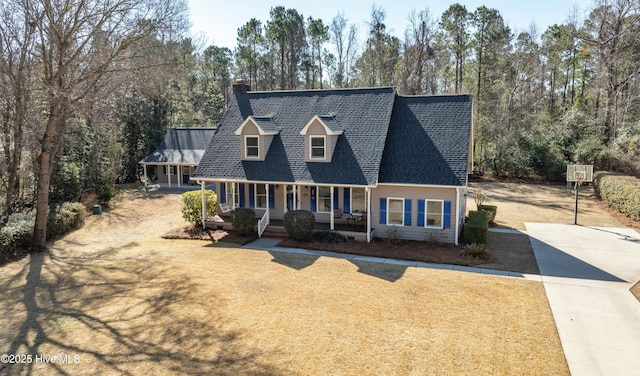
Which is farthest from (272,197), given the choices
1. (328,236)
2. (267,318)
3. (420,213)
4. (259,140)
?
(267,318)

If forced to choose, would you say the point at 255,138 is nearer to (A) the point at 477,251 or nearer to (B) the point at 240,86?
(B) the point at 240,86

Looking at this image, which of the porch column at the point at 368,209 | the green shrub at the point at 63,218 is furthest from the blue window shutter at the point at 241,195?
the green shrub at the point at 63,218

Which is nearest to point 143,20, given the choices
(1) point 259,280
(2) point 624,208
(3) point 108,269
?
(3) point 108,269

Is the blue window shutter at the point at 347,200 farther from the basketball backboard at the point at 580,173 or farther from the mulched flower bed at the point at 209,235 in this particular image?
the basketball backboard at the point at 580,173

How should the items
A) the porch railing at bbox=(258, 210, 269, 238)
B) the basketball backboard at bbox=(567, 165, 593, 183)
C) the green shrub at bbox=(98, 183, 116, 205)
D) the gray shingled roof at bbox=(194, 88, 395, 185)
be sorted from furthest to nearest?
the green shrub at bbox=(98, 183, 116, 205)
the basketball backboard at bbox=(567, 165, 593, 183)
the porch railing at bbox=(258, 210, 269, 238)
the gray shingled roof at bbox=(194, 88, 395, 185)

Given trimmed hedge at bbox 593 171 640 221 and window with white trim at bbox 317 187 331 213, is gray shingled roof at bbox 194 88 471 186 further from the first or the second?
trimmed hedge at bbox 593 171 640 221

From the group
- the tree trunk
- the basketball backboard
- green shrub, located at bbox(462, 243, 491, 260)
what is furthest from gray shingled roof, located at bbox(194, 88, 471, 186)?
the basketball backboard
